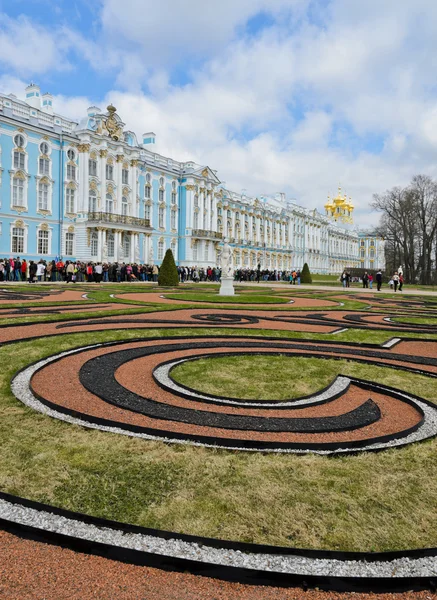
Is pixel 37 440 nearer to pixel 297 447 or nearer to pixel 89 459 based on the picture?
pixel 89 459

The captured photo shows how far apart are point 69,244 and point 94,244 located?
87.2 inches

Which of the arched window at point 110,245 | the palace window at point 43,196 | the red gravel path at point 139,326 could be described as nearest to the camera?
the red gravel path at point 139,326

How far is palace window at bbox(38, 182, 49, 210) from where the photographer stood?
Result: 38969mm

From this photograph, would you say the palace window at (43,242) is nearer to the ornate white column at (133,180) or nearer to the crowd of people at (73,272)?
the crowd of people at (73,272)

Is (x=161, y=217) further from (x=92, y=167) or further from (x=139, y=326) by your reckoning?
(x=139, y=326)

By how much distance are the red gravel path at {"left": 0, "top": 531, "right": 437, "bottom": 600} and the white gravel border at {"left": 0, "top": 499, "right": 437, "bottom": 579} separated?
9cm

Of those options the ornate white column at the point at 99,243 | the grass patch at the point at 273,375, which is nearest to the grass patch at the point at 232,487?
the grass patch at the point at 273,375

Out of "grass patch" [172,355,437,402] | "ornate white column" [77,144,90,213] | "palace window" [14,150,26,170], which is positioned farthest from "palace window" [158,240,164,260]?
"grass patch" [172,355,437,402]

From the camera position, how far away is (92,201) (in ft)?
141

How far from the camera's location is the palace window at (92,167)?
140 ft

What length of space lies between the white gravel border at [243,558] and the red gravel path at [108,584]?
0.09 metres

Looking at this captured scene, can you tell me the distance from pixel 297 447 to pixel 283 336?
19.4 ft

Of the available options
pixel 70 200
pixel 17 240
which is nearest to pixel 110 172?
pixel 70 200

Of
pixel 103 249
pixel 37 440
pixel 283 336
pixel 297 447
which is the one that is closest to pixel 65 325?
pixel 283 336
